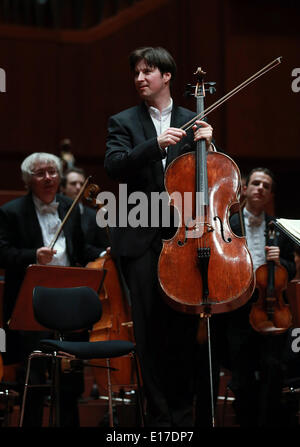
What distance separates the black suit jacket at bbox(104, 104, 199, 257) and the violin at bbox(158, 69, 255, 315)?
5.2 inches

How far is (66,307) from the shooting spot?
299 centimetres

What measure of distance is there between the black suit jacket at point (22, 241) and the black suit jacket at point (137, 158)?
65cm

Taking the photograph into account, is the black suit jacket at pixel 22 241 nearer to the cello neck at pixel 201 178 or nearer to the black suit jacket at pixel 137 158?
the black suit jacket at pixel 137 158

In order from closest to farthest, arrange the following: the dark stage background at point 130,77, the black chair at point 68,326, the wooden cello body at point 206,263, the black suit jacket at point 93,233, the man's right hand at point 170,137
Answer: the wooden cello body at point 206,263
the man's right hand at point 170,137
the black chair at point 68,326
the black suit jacket at point 93,233
the dark stage background at point 130,77

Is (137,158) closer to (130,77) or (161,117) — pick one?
(161,117)

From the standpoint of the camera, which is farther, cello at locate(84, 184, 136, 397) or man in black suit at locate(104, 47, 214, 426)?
cello at locate(84, 184, 136, 397)

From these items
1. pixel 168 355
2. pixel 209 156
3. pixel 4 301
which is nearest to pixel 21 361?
pixel 4 301

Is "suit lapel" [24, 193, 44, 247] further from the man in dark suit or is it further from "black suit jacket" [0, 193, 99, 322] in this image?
the man in dark suit

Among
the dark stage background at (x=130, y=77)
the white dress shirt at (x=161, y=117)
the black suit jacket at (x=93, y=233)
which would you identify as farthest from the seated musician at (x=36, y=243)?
the dark stage background at (x=130, y=77)

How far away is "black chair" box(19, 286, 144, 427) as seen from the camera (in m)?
2.73

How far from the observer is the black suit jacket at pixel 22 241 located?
10.6 ft

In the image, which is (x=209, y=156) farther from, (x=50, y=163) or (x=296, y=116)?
(x=296, y=116)

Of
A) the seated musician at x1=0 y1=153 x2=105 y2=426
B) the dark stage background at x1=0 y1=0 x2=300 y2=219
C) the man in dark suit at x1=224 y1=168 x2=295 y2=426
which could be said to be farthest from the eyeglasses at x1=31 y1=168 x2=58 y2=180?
the dark stage background at x1=0 y1=0 x2=300 y2=219

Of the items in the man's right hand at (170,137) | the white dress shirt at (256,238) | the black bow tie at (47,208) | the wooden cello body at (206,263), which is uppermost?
the man's right hand at (170,137)
